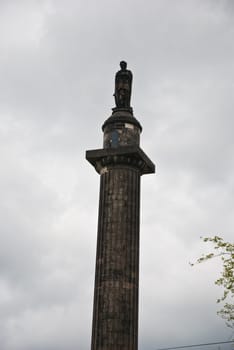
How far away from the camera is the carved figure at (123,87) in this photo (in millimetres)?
37531

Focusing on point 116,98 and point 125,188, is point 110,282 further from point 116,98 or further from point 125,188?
point 116,98

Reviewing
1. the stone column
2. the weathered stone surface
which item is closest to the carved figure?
the weathered stone surface

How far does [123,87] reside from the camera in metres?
37.5

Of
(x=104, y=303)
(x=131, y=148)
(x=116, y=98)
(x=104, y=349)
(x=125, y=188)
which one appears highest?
(x=116, y=98)

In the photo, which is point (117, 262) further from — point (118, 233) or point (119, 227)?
point (119, 227)

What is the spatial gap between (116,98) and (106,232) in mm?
9517

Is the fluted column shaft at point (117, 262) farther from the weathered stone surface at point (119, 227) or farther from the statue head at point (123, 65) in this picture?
the statue head at point (123, 65)

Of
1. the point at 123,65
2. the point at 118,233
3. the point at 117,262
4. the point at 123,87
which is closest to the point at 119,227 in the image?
the point at 118,233

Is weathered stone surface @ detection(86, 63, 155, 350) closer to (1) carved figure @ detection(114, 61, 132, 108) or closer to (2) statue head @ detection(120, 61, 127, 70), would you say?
(1) carved figure @ detection(114, 61, 132, 108)

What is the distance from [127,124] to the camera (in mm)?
36188

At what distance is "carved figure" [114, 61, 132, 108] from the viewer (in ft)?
123

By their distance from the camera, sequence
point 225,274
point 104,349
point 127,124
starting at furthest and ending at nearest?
1. point 127,124
2. point 104,349
3. point 225,274

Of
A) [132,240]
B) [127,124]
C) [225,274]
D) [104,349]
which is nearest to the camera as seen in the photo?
[225,274]

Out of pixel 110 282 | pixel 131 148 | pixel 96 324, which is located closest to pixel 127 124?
pixel 131 148
